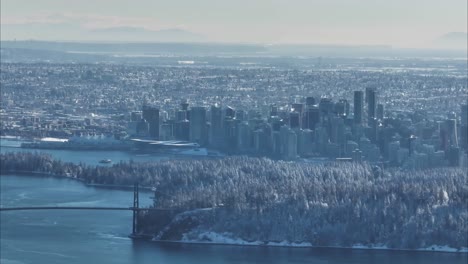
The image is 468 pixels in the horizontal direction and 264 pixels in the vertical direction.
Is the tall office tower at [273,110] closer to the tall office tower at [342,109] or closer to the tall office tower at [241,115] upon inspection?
the tall office tower at [241,115]

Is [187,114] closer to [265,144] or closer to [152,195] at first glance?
[265,144]

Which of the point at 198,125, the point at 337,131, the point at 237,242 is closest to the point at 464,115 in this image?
the point at 337,131

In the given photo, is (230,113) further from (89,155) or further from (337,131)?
(89,155)

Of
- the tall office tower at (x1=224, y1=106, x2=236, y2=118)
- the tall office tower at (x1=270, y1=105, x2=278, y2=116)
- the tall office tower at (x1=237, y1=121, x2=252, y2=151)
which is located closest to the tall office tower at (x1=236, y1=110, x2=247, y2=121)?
the tall office tower at (x1=224, y1=106, x2=236, y2=118)

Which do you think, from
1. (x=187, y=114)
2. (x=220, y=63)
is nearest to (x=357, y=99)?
(x=187, y=114)

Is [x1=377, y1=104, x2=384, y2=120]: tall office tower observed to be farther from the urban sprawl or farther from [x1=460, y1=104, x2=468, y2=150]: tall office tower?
[x1=460, y1=104, x2=468, y2=150]: tall office tower

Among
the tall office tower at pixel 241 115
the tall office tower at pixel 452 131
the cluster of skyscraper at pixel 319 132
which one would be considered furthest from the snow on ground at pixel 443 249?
the tall office tower at pixel 241 115
